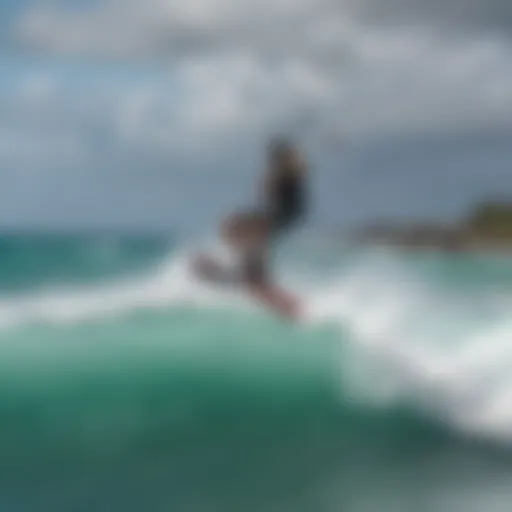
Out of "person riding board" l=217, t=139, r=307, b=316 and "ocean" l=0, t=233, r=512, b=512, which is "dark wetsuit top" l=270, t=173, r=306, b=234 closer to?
"person riding board" l=217, t=139, r=307, b=316

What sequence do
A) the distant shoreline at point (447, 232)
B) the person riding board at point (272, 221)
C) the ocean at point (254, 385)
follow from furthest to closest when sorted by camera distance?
the distant shoreline at point (447, 232) → the person riding board at point (272, 221) → the ocean at point (254, 385)

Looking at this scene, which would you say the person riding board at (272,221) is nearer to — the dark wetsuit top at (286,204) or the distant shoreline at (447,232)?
the dark wetsuit top at (286,204)

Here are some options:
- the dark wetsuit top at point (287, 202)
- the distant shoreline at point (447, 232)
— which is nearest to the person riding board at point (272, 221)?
the dark wetsuit top at point (287, 202)

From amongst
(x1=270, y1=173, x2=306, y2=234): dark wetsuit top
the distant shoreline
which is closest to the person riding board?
(x1=270, y1=173, x2=306, y2=234): dark wetsuit top

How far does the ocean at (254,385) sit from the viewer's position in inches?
90.4

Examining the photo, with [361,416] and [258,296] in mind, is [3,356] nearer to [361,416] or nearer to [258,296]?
[258,296]

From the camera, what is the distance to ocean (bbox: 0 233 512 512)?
2.29 meters

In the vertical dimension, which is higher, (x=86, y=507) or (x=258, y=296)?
(x=258, y=296)

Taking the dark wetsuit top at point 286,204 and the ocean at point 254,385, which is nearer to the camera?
the ocean at point 254,385

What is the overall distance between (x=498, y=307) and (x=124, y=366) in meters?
1.22

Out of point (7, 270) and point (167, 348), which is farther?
point (7, 270)

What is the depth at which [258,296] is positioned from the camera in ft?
9.62

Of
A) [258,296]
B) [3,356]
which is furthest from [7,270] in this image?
[258,296]

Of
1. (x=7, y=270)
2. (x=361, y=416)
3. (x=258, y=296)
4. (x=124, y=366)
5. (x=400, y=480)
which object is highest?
(x=7, y=270)
